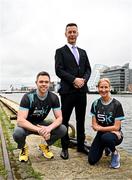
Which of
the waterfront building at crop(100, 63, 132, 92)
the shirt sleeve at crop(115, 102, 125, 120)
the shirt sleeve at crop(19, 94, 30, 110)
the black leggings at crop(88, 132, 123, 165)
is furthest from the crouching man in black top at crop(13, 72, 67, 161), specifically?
the waterfront building at crop(100, 63, 132, 92)

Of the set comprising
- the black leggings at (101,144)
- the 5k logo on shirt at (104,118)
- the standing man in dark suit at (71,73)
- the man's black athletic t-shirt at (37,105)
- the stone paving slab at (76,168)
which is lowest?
the stone paving slab at (76,168)

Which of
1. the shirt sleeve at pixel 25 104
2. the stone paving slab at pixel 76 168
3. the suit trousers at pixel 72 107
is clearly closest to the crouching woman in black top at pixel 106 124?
the stone paving slab at pixel 76 168

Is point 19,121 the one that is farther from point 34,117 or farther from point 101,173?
point 101,173

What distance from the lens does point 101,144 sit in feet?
18.6

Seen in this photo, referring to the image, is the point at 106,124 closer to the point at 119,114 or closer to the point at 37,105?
the point at 119,114

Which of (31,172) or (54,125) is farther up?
(54,125)

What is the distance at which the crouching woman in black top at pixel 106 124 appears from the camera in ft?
17.9

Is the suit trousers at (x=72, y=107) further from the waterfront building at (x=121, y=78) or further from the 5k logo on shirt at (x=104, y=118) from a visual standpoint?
the waterfront building at (x=121, y=78)

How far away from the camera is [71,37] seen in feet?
19.6

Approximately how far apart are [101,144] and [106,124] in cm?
34

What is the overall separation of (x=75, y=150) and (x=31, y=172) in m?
1.69

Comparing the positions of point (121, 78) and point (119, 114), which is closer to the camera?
point (119, 114)

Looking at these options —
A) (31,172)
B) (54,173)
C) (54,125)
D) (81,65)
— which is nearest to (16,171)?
(31,172)

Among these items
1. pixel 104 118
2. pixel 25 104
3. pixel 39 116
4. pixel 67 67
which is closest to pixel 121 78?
pixel 67 67
